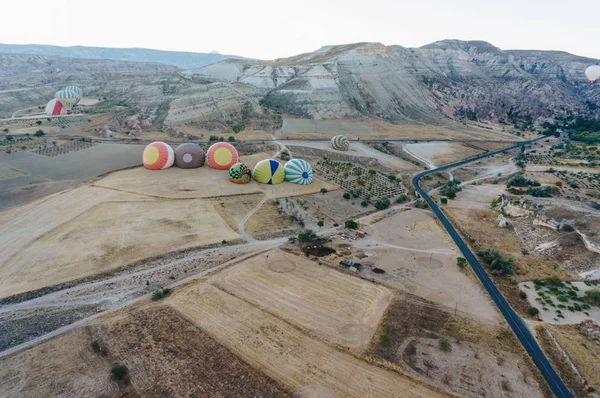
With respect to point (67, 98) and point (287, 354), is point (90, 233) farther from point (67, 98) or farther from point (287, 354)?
point (67, 98)

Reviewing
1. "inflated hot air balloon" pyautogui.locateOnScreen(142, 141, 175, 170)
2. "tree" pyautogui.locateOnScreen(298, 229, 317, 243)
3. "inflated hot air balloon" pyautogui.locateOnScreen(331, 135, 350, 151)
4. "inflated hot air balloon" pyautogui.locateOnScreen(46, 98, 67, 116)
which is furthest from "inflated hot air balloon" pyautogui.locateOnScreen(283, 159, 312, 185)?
"inflated hot air balloon" pyautogui.locateOnScreen(46, 98, 67, 116)

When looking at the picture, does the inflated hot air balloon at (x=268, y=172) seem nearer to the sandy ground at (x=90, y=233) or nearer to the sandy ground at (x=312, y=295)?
the sandy ground at (x=90, y=233)

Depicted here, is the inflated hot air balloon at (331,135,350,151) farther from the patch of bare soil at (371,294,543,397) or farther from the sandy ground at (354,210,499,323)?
the patch of bare soil at (371,294,543,397)

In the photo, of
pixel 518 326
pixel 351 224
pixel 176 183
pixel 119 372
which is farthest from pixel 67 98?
pixel 518 326

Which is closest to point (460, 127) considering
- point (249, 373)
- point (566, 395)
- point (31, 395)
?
point (566, 395)

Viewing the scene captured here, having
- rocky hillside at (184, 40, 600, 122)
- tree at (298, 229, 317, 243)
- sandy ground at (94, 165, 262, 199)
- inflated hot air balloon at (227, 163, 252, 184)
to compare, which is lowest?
tree at (298, 229, 317, 243)
